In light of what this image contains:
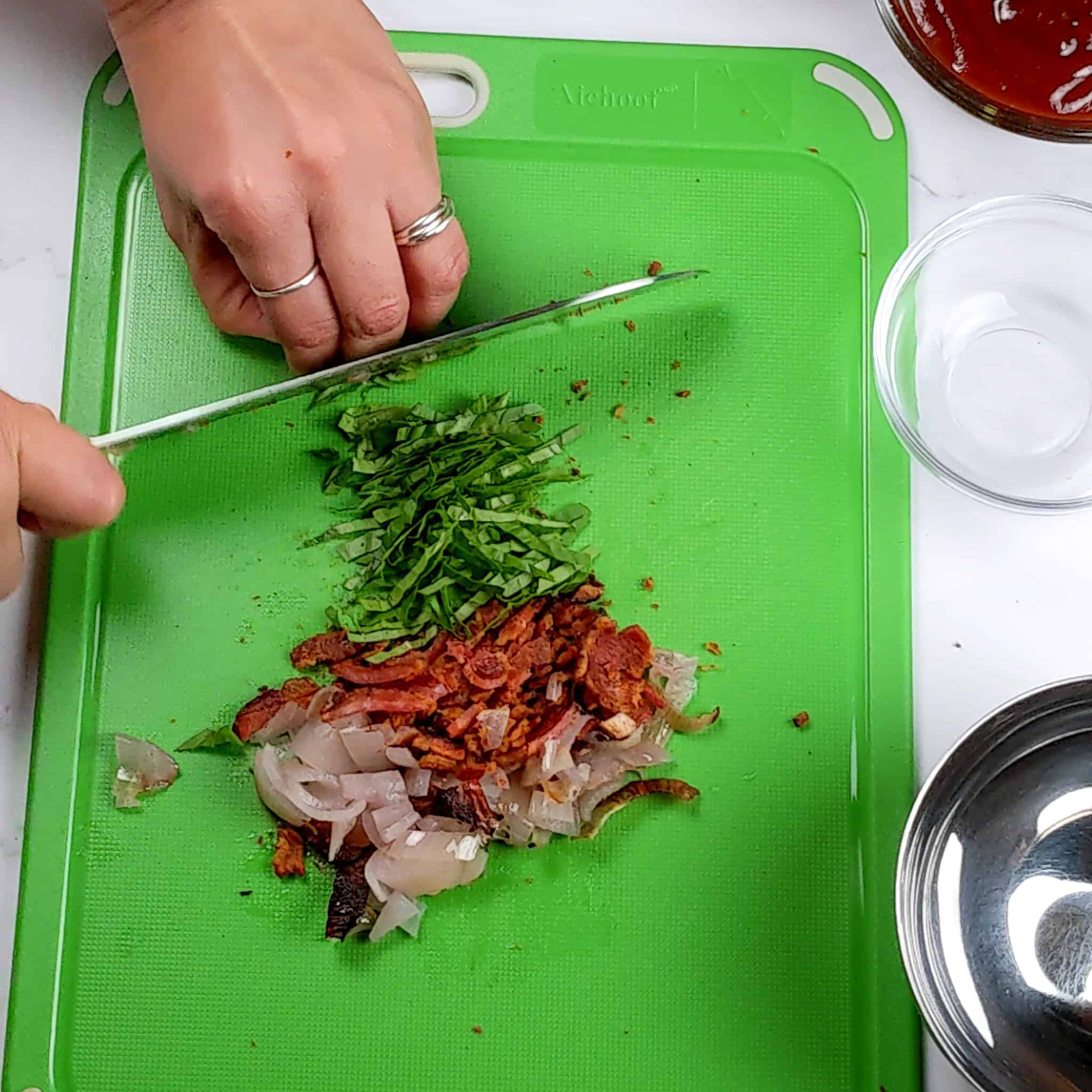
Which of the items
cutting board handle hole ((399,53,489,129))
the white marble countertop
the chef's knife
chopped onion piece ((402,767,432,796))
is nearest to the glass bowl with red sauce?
the white marble countertop

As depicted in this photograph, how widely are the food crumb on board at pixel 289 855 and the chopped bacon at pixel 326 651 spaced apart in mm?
238

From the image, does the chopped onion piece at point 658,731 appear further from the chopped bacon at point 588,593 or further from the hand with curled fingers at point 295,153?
the hand with curled fingers at point 295,153

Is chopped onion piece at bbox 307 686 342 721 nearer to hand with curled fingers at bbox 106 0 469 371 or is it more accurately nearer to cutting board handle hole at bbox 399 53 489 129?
hand with curled fingers at bbox 106 0 469 371

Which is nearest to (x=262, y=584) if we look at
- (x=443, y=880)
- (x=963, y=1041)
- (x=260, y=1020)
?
(x=443, y=880)

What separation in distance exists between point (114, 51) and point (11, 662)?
0.94 metres

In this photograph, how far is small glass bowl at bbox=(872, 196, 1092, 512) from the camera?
1.81m

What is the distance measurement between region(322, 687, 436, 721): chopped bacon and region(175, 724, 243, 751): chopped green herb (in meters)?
0.14

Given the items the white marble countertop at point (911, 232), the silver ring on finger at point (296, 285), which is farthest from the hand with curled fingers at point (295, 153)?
the white marble countertop at point (911, 232)

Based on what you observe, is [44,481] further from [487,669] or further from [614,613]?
[614,613]

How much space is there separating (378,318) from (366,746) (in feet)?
1.94

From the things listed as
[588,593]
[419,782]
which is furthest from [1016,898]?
[419,782]

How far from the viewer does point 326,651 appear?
1.75 meters

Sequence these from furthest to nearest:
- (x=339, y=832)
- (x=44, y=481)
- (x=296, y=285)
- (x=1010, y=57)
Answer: (x=1010, y=57), (x=339, y=832), (x=296, y=285), (x=44, y=481)

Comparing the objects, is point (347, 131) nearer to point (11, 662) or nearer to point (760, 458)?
point (760, 458)
